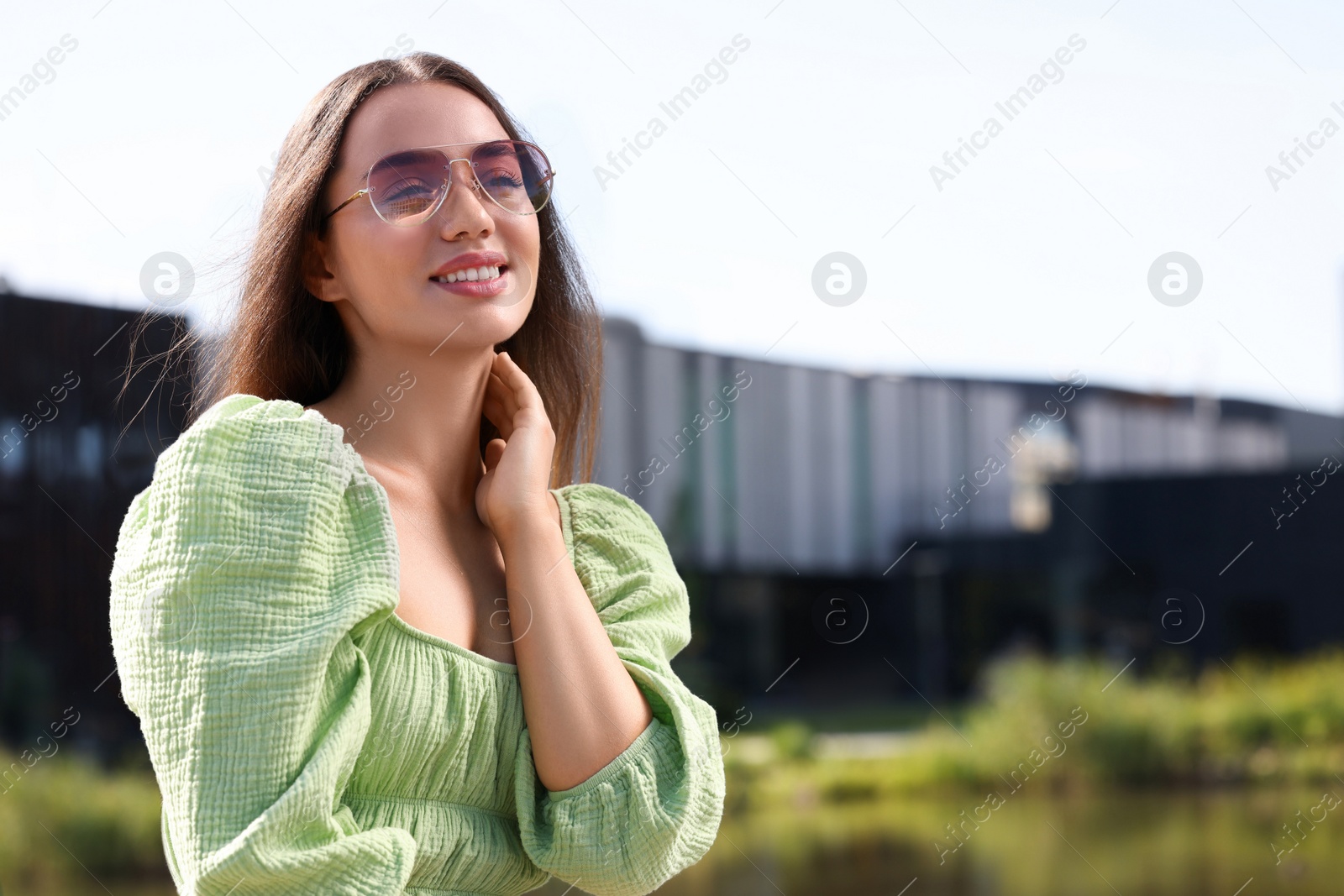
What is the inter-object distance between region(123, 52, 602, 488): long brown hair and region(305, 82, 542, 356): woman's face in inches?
0.7

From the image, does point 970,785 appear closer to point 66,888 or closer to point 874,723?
point 874,723

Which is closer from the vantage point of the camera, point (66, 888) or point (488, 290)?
point (488, 290)

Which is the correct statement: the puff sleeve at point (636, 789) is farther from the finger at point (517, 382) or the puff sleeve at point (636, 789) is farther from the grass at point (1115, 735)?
the grass at point (1115, 735)

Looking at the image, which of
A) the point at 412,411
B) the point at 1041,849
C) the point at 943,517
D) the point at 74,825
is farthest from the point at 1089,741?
the point at 412,411

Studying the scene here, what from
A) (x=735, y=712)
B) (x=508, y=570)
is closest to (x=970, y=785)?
(x=735, y=712)

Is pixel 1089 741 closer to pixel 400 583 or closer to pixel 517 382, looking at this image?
pixel 517 382

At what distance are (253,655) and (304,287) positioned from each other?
417 mm

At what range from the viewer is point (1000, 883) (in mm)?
5684

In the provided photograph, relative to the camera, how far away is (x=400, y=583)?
1.07 metres

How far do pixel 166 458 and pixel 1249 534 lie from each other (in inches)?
254

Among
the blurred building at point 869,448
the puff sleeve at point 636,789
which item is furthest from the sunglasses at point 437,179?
the blurred building at point 869,448

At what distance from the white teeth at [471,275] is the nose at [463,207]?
1.3 inches

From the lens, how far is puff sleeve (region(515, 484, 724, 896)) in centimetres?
109

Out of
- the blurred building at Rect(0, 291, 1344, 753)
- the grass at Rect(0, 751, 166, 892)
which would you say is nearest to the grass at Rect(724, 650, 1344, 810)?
the blurred building at Rect(0, 291, 1344, 753)
